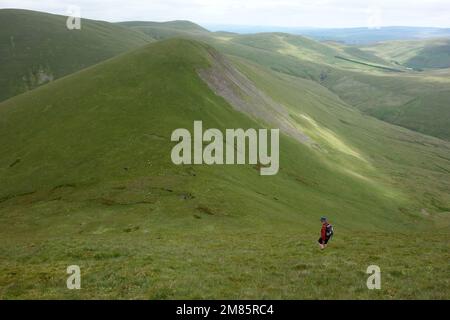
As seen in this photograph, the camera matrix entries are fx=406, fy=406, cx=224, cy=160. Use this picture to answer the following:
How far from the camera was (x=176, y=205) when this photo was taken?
52.4 m

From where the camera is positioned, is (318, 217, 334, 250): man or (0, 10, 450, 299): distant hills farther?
(318, 217, 334, 250): man

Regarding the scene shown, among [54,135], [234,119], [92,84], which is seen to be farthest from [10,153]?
[234,119]

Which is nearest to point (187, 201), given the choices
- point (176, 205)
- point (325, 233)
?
point (176, 205)

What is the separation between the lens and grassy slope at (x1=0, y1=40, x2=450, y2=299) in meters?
25.3

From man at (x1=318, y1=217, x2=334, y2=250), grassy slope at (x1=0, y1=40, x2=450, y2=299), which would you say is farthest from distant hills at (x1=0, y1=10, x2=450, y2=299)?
man at (x1=318, y1=217, x2=334, y2=250)

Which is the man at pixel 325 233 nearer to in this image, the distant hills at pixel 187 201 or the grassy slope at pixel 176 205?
the distant hills at pixel 187 201

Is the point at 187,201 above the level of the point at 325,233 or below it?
below

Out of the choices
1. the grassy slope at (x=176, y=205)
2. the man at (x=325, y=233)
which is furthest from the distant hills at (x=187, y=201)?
the man at (x=325, y=233)

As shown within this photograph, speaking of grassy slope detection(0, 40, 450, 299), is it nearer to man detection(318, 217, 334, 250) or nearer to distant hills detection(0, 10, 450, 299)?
distant hills detection(0, 10, 450, 299)

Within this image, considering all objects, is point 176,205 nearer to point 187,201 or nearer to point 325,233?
point 187,201

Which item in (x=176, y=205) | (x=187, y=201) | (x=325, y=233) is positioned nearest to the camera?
(x=325, y=233)

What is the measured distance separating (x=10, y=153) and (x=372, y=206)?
2827 inches

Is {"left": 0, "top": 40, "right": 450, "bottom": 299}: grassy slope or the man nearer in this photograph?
{"left": 0, "top": 40, "right": 450, "bottom": 299}: grassy slope
